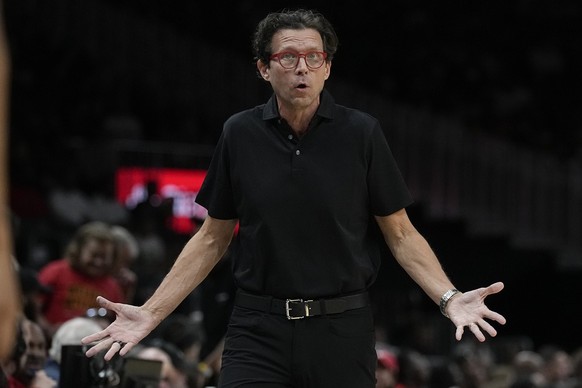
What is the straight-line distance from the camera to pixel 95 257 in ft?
31.3

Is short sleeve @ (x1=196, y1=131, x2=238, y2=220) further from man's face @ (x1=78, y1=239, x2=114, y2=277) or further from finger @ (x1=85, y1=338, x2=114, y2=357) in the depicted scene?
man's face @ (x1=78, y1=239, x2=114, y2=277)

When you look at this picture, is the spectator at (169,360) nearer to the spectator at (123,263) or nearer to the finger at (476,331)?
the spectator at (123,263)

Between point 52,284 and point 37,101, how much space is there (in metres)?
6.83

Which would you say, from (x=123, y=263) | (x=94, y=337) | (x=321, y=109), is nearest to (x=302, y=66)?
(x=321, y=109)

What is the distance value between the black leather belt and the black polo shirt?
24 mm

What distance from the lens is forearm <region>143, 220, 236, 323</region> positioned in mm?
4785

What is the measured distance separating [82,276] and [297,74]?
516 centimetres

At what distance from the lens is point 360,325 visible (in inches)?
184

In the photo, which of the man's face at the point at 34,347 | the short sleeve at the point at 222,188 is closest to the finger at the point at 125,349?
the short sleeve at the point at 222,188

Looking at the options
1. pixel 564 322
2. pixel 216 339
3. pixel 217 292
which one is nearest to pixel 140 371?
pixel 216 339

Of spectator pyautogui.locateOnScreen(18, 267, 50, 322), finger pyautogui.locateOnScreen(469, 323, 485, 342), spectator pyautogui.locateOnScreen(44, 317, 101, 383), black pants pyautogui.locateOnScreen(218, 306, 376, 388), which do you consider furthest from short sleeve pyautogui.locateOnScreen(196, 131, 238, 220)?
spectator pyautogui.locateOnScreen(18, 267, 50, 322)

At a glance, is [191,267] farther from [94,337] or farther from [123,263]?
[123,263]

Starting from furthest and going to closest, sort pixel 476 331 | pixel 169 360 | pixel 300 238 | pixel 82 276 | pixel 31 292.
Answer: pixel 82 276
pixel 31 292
pixel 169 360
pixel 300 238
pixel 476 331

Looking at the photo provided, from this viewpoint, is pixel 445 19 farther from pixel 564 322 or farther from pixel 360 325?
pixel 360 325
